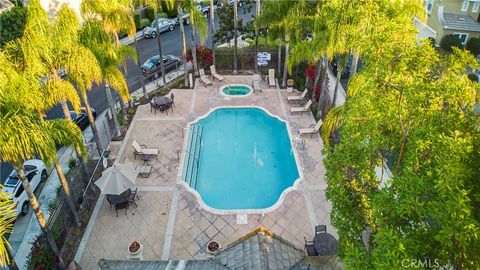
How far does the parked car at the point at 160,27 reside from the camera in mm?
38406

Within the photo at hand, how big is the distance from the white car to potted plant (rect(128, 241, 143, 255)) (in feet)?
19.2

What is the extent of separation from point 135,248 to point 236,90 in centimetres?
1671

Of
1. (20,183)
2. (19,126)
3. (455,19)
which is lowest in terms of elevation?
(20,183)

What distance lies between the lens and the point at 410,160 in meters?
6.94

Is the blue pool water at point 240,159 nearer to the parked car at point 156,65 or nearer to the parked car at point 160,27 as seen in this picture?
the parked car at point 156,65

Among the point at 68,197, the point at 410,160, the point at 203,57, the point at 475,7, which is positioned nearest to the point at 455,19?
the point at 475,7

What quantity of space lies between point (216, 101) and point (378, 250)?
2080 cm

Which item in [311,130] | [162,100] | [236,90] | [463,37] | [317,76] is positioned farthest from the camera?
[463,37]

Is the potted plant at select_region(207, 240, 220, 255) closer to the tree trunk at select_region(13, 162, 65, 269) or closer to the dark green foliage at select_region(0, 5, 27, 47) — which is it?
the tree trunk at select_region(13, 162, 65, 269)

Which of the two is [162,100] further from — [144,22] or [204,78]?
[144,22]

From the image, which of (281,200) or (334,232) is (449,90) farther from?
(281,200)

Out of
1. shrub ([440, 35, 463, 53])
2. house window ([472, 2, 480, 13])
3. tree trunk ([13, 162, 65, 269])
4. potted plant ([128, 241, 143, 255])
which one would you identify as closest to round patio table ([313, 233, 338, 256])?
potted plant ([128, 241, 143, 255])

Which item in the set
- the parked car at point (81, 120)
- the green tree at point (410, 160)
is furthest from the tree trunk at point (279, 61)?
the green tree at point (410, 160)

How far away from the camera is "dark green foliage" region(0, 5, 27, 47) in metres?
28.2
